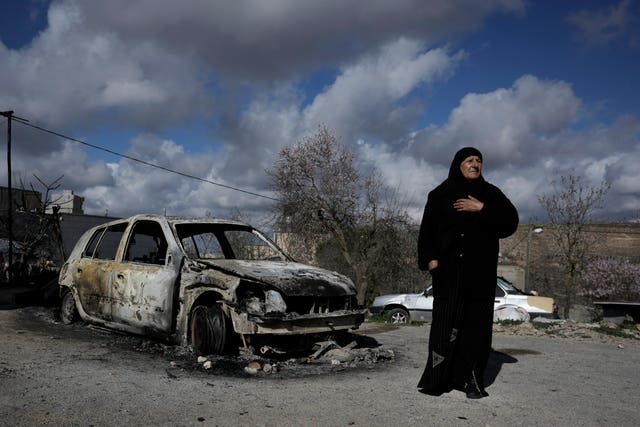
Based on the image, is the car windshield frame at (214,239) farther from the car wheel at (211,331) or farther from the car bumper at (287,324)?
the car bumper at (287,324)

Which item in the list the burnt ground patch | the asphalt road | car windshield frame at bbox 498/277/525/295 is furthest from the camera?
car windshield frame at bbox 498/277/525/295

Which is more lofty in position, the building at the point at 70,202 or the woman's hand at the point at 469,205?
the building at the point at 70,202

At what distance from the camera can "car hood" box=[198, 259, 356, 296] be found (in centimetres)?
557

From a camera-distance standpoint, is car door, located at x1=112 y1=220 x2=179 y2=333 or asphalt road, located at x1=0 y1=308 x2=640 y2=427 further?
car door, located at x1=112 y1=220 x2=179 y2=333

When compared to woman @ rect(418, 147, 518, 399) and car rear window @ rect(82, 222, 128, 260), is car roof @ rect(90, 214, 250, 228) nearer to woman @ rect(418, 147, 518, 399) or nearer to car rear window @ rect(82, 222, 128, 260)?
car rear window @ rect(82, 222, 128, 260)

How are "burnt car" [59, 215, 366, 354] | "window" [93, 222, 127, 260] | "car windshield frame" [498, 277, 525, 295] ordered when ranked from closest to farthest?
"burnt car" [59, 215, 366, 354] → "window" [93, 222, 127, 260] → "car windshield frame" [498, 277, 525, 295]

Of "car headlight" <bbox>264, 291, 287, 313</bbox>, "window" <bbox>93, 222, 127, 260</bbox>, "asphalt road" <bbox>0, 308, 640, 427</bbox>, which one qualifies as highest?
"window" <bbox>93, 222, 127, 260</bbox>

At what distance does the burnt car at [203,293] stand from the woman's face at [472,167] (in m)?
2.07

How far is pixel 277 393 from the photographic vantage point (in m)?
4.43

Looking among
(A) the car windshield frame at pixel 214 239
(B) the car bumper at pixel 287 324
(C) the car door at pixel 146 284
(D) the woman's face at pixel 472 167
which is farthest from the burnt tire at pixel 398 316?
(D) the woman's face at pixel 472 167

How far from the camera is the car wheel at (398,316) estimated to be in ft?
46.0

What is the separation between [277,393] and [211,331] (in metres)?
1.48

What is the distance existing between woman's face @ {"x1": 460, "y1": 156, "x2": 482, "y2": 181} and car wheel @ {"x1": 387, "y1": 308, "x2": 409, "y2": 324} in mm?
9842

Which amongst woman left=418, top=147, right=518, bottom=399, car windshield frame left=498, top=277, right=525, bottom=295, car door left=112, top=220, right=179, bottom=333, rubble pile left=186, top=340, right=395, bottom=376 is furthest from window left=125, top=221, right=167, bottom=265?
car windshield frame left=498, top=277, right=525, bottom=295
